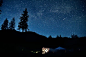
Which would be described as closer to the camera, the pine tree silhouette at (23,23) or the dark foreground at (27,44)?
the dark foreground at (27,44)

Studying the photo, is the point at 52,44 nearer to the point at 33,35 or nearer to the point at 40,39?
the point at 40,39

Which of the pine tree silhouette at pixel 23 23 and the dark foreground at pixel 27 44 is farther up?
the pine tree silhouette at pixel 23 23

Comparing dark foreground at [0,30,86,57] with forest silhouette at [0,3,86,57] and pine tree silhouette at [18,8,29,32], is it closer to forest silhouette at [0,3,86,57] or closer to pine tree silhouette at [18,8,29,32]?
forest silhouette at [0,3,86,57]

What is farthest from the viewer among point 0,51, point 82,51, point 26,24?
point 26,24

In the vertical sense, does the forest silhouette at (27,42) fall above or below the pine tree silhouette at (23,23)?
below

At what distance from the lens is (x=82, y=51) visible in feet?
62.9

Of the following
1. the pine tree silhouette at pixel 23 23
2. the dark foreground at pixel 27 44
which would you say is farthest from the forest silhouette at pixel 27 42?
the pine tree silhouette at pixel 23 23

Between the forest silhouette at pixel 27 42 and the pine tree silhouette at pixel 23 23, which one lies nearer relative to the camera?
the forest silhouette at pixel 27 42

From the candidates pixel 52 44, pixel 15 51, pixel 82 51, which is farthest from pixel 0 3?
pixel 82 51

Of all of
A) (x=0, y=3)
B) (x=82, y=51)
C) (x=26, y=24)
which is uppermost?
(x=0, y=3)

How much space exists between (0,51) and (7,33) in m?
3.33

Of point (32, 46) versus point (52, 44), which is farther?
point (52, 44)

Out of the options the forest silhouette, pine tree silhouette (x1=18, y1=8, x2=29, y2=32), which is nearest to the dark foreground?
the forest silhouette

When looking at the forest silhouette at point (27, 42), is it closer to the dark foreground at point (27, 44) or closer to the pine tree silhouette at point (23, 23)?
the dark foreground at point (27, 44)
